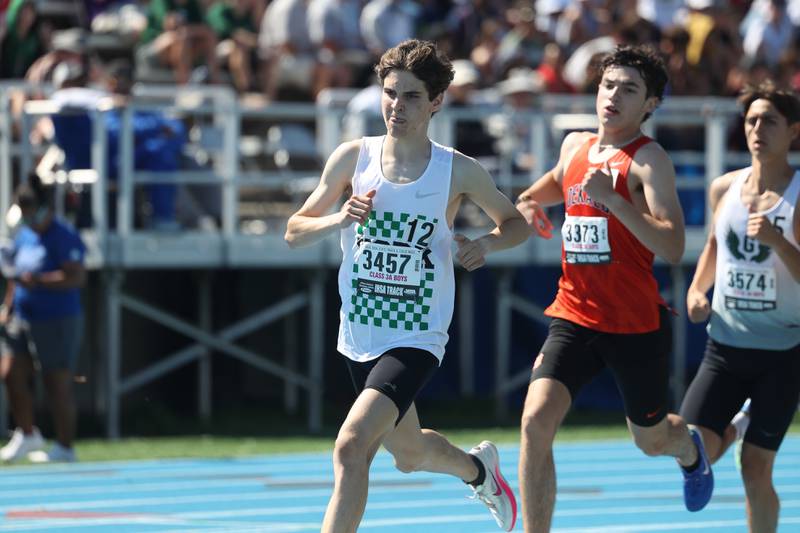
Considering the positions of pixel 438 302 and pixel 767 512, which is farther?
pixel 767 512

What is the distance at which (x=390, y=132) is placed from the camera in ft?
22.5

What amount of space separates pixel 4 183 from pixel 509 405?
17.8 ft

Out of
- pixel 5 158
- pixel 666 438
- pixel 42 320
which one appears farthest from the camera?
pixel 5 158

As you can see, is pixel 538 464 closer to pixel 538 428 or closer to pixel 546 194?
pixel 538 428

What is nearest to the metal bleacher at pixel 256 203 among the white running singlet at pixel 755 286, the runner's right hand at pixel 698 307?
the runner's right hand at pixel 698 307

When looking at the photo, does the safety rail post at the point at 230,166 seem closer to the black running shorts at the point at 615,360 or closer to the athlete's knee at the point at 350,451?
the black running shorts at the point at 615,360

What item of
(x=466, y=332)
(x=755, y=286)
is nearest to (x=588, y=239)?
(x=755, y=286)

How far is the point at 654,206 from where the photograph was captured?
7.20m

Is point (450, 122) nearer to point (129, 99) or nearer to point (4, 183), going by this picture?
point (129, 99)

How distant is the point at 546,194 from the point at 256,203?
352 inches

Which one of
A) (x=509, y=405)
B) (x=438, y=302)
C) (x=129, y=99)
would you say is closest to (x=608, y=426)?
(x=509, y=405)

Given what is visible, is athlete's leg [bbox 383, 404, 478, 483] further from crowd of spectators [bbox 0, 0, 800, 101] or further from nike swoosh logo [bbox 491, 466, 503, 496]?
crowd of spectators [bbox 0, 0, 800, 101]

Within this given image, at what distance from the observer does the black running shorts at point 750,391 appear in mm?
7605

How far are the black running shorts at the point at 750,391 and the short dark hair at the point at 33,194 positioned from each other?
6080 mm
